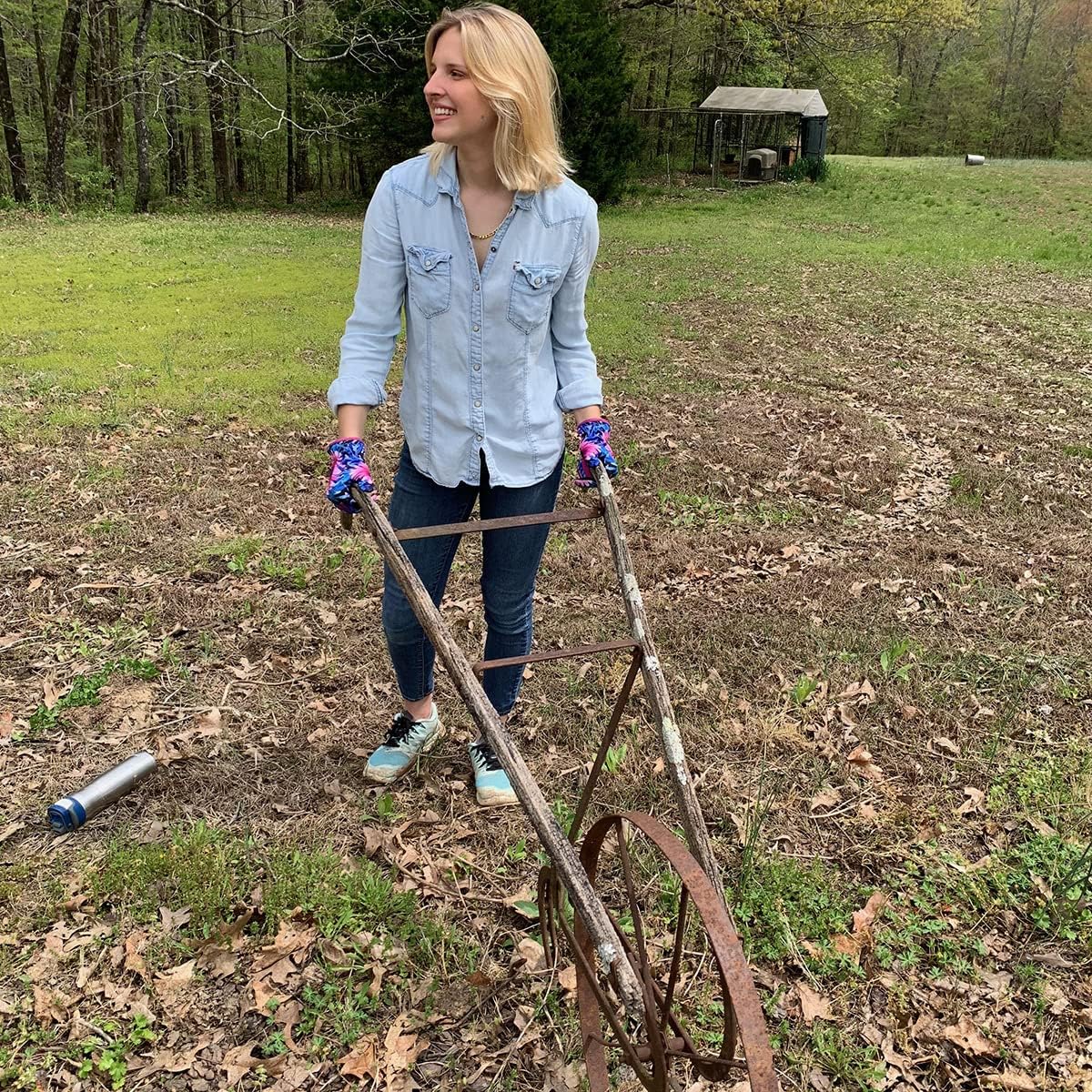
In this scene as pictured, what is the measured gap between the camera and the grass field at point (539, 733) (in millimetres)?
2707

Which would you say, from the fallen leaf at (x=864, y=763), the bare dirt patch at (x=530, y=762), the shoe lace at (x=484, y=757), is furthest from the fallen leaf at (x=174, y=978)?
the fallen leaf at (x=864, y=763)

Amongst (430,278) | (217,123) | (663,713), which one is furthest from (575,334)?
(217,123)

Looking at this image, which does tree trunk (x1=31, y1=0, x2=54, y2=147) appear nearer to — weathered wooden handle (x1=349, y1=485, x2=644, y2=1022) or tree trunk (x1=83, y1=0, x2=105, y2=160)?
tree trunk (x1=83, y1=0, x2=105, y2=160)

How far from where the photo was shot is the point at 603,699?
419 centimetres

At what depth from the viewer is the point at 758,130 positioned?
30.4m

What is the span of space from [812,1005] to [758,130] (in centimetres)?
3242

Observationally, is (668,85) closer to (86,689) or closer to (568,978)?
(86,689)

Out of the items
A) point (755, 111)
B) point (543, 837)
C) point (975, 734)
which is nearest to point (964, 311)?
point (975, 734)

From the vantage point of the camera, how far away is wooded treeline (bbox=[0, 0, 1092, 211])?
2109 cm

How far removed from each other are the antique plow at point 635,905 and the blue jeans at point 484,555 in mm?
290

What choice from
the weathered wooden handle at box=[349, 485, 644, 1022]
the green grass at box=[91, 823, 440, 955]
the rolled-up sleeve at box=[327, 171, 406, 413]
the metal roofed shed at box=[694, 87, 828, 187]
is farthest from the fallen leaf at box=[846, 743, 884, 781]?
the metal roofed shed at box=[694, 87, 828, 187]

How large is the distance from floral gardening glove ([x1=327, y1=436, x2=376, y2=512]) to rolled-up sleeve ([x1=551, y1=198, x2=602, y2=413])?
727 mm

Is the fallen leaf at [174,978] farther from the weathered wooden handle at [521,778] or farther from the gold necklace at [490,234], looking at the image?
the gold necklace at [490,234]

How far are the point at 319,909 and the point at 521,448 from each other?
171cm
